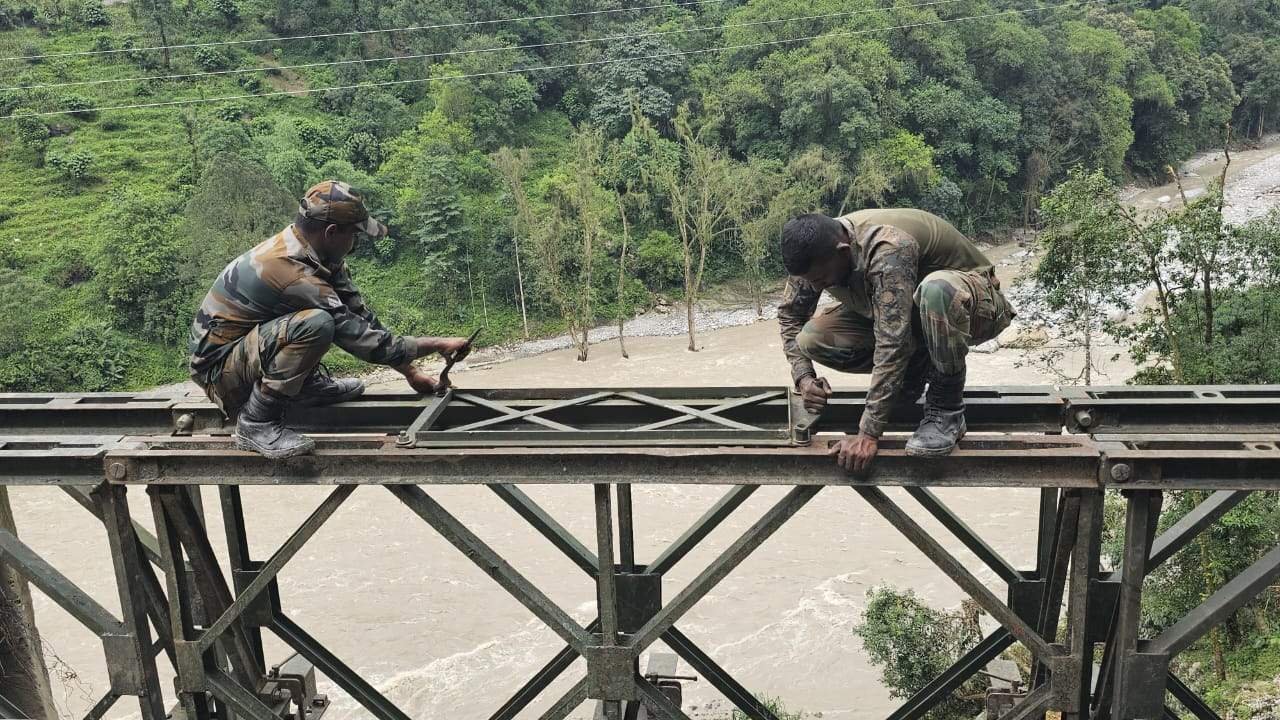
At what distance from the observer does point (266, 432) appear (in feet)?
17.4

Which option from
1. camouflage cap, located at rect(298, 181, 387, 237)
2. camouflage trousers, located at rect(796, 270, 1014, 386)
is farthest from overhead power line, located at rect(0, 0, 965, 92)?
camouflage cap, located at rect(298, 181, 387, 237)

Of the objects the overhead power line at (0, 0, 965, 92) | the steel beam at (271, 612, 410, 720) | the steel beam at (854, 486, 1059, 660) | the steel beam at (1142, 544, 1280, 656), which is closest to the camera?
the steel beam at (1142, 544, 1280, 656)

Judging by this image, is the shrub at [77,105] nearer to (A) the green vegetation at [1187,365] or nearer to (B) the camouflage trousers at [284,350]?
(A) the green vegetation at [1187,365]

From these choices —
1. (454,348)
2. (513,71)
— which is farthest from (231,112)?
(454,348)

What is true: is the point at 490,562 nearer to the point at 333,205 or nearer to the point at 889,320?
the point at 333,205

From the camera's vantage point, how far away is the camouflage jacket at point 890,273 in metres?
5.01

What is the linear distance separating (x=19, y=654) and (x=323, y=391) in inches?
160

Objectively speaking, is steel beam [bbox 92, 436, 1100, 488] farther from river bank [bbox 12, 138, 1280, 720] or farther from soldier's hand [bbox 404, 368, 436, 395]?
river bank [bbox 12, 138, 1280, 720]

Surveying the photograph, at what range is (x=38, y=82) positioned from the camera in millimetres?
38781

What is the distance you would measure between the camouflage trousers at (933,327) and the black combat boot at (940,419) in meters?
0.10

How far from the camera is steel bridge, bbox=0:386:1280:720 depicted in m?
5.03

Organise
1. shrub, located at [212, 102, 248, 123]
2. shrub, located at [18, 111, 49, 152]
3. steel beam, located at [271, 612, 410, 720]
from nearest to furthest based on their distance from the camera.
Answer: steel beam, located at [271, 612, 410, 720]
shrub, located at [18, 111, 49, 152]
shrub, located at [212, 102, 248, 123]

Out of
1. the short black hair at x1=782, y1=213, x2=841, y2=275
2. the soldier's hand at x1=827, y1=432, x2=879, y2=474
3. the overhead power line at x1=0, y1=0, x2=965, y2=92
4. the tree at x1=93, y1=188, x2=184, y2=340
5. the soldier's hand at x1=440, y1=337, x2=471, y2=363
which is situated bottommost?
the tree at x1=93, y1=188, x2=184, y2=340

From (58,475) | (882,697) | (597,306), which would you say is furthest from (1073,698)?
(597,306)
